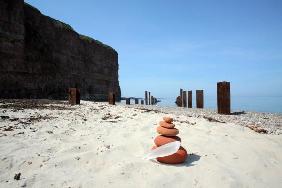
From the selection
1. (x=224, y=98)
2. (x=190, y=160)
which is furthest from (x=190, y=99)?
(x=190, y=160)

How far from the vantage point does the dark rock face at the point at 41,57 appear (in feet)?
55.8

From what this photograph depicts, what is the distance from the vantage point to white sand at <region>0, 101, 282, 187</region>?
307cm

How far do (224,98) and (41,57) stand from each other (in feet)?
47.2

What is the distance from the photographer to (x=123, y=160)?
3.67 meters

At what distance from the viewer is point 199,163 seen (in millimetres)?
3689

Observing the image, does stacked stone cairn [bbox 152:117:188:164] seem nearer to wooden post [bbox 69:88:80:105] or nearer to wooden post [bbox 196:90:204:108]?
wooden post [bbox 69:88:80:105]

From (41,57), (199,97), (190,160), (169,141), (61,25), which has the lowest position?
(190,160)

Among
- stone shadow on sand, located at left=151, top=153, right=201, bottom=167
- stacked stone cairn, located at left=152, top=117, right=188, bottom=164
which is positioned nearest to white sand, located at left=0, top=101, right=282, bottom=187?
stone shadow on sand, located at left=151, top=153, right=201, bottom=167

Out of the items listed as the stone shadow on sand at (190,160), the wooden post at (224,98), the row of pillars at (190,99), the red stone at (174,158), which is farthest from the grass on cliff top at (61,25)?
the red stone at (174,158)

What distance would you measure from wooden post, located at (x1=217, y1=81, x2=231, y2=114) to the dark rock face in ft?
40.5

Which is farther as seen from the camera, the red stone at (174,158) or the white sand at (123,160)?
the red stone at (174,158)

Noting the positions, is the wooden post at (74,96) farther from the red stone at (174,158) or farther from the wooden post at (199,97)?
the wooden post at (199,97)

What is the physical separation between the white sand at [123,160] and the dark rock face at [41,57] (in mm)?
13131

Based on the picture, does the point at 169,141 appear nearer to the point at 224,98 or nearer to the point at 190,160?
the point at 190,160
